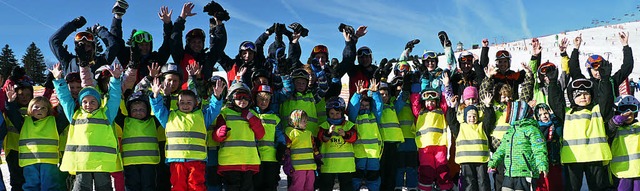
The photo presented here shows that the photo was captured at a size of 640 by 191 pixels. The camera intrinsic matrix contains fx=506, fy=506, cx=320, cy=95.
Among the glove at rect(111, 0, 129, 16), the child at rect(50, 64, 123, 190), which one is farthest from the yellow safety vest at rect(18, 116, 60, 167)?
the glove at rect(111, 0, 129, 16)

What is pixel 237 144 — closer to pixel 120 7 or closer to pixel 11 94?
pixel 11 94

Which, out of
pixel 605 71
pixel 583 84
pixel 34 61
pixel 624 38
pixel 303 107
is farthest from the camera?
pixel 34 61

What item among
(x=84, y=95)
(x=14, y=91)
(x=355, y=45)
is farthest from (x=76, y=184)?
(x=355, y=45)

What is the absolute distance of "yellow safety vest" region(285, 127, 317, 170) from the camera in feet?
21.6

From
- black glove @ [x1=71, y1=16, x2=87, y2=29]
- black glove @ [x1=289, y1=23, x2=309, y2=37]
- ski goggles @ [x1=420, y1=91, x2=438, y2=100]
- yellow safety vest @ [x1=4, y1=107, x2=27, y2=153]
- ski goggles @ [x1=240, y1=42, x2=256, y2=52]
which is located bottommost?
yellow safety vest @ [x1=4, y1=107, x2=27, y2=153]

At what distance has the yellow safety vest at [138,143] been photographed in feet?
19.0

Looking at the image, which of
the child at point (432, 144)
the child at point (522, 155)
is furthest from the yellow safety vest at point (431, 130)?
the child at point (522, 155)

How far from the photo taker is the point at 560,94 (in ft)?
22.4

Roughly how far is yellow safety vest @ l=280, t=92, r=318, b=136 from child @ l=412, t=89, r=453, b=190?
1609 mm

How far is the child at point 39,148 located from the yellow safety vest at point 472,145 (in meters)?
5.08

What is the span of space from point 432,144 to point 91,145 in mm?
4553

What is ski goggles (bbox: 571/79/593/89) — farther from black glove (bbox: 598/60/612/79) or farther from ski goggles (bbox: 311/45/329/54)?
ski goggles (bbox: 311/45/329/54)

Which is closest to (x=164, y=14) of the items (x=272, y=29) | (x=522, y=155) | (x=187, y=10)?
(x=187, y=10)

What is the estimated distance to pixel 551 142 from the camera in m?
6.93
